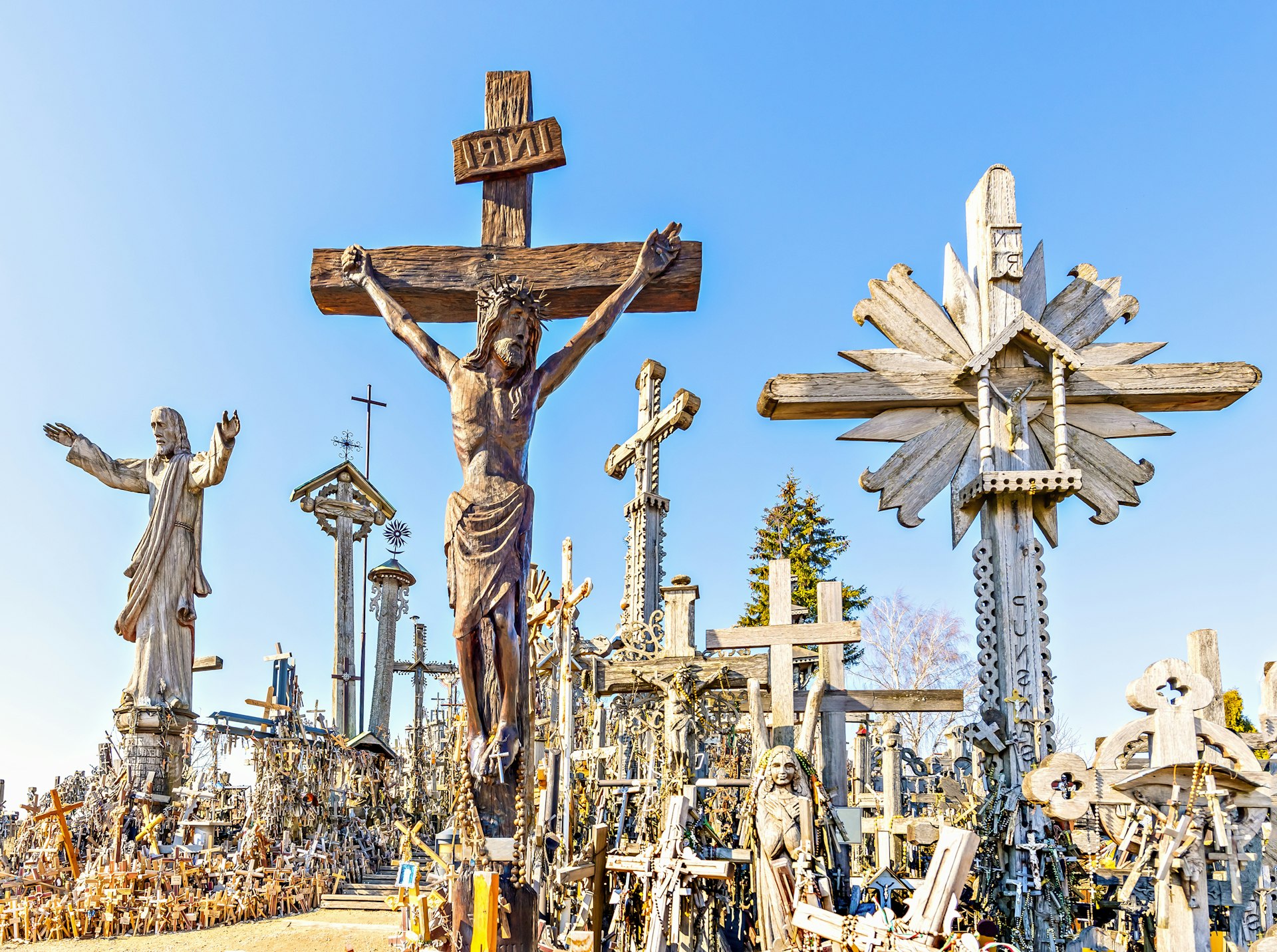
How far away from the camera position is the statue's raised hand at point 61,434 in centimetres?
1010

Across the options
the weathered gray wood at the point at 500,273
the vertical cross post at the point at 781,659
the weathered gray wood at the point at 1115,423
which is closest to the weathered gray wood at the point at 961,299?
the weathered gray wood at the point at 1115,423

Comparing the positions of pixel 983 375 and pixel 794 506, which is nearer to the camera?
pixel 983 375

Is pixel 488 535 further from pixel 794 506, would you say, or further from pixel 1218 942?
pixel 794 506

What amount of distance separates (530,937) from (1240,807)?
2.92 m

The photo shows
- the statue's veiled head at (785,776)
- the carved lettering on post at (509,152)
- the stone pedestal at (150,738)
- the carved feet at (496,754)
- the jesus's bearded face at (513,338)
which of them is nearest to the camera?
the carved feet at (496,754)

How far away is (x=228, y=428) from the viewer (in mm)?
9828

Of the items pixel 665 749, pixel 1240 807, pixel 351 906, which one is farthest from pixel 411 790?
Result: pixel 1240 807

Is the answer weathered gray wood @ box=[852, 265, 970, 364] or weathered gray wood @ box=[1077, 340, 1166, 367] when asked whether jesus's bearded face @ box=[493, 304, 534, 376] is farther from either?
weathered gray wood @ box=[1077, 340, 1166, 367]

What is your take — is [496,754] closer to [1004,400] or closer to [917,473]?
[917,473]

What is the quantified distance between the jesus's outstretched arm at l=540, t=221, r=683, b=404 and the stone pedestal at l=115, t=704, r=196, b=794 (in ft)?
23.0

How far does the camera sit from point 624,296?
483cm

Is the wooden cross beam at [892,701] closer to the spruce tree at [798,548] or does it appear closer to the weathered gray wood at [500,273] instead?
the weathered gray wood at [500,273]

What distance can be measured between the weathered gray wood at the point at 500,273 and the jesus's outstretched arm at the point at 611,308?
0.20 feet

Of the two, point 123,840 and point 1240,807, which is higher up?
point 1240,807
